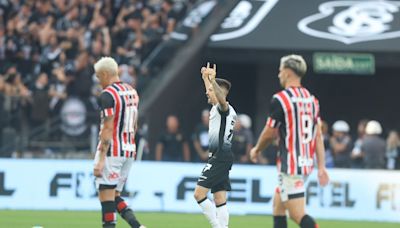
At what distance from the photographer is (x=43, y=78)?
27.5m

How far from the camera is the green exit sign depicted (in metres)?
27.4

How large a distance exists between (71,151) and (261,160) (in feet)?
13.1

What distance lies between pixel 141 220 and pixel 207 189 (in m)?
5.39

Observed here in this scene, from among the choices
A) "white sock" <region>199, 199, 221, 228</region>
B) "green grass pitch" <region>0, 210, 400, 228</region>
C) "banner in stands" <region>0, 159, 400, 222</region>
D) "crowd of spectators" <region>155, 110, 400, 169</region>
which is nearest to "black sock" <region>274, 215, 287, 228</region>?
"white sock" <region>199, 199, 221, 228</region>

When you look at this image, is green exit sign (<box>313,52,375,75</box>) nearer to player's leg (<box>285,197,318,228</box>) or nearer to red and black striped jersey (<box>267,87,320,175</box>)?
red and black striped jersey (<box>267,87,320,175</box>)

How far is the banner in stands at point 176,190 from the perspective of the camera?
23.2 m

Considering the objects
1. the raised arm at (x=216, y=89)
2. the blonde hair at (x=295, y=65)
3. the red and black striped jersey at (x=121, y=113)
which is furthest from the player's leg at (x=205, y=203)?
the blonde hair at (x=295, y=65)

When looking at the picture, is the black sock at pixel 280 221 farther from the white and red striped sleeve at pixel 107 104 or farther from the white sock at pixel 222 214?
the white and red striped sleeve at pixel 107 104

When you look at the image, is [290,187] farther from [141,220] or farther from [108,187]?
[141,220]

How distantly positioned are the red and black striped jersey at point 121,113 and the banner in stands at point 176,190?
8181 mm

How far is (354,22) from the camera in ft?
91.7

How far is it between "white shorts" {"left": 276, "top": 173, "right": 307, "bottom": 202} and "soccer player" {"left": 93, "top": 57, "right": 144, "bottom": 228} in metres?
2.35

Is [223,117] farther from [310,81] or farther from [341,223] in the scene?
[310,81]

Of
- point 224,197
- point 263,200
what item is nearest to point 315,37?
point 263,200
